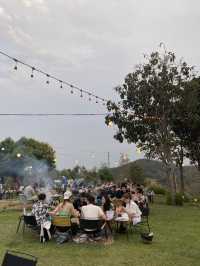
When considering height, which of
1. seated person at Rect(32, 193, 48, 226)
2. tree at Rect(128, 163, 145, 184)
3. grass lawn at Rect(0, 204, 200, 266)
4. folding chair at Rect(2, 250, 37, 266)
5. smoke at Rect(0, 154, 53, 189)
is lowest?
grass lawn at Rect(0, 204, 200, 266)

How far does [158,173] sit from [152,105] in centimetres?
2811

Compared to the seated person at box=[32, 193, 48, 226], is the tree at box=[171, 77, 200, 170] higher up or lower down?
higher up

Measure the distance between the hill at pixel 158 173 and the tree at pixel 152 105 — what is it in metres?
14.6

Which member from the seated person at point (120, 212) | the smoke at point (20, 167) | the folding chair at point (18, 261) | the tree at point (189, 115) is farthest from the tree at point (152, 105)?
the smoke at point (20, 167)

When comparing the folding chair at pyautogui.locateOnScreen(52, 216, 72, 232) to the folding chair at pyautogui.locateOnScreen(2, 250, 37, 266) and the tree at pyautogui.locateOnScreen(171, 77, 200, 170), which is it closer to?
the folding chair at pyautogui.locateOnScreen(2, 250, 37, 266)

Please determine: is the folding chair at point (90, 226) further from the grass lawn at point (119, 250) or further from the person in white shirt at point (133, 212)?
the person in white shirt at point (133, 212)

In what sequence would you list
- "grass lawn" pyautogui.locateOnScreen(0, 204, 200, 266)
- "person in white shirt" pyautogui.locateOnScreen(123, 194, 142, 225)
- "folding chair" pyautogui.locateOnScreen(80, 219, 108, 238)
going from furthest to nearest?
"person in white shirt" pyautogui.locateOnScreen(123, 194, 142, 225) → "folding chair" pyautogui.locateOnScreen(80, 219, 108, 238) → "grass lawn" pyautogui.locateOnScreen(0, 204, 200, 266)

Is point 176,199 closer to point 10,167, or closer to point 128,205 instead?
point 128,205

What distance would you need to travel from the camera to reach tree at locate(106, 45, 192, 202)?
2481 cm

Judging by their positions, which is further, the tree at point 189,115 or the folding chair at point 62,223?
the tree at point 189,115

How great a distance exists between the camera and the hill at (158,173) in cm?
4299

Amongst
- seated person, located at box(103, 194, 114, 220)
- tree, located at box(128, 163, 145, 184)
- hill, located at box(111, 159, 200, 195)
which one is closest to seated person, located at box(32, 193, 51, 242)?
seated person, located at box(103, 194, 114, 220)

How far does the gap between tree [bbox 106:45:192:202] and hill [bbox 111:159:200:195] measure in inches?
577

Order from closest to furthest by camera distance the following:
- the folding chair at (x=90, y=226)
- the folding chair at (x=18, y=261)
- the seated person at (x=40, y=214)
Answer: the folding chair at (x=18, y=261)
the folding chair at (x=90, y=226)
the seated person at (x=40, y=214)
